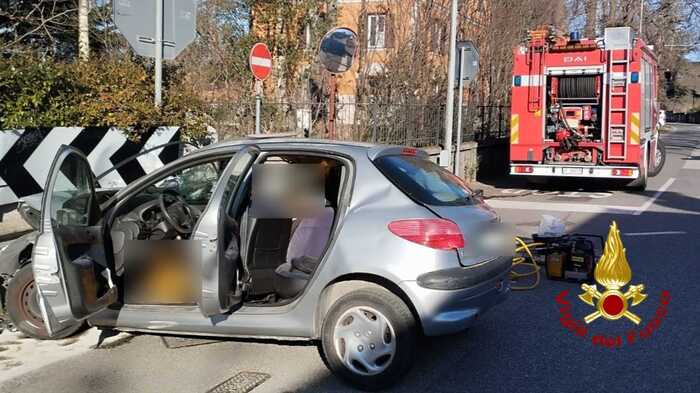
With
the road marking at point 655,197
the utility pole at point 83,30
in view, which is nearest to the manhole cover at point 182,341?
the utility pole at point 83,30

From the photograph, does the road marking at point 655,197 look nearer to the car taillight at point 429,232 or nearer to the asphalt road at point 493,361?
the asphalt road at point 493,361

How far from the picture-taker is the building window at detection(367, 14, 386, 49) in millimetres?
16281

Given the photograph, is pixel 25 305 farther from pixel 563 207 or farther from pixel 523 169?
pixel 523 169

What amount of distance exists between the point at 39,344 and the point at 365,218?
2845 millimetres

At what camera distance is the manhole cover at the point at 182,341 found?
5344mm

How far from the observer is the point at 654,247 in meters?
9.20

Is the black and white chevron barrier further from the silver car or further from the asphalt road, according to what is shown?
the asphalt road

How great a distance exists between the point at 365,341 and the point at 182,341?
5.65ft

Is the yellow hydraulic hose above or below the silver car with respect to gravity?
below

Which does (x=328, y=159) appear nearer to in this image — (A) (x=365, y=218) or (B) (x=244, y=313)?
(A) (x=365, y=218)

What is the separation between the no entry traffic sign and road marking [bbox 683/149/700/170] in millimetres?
18257

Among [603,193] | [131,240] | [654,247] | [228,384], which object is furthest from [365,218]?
[603,193]

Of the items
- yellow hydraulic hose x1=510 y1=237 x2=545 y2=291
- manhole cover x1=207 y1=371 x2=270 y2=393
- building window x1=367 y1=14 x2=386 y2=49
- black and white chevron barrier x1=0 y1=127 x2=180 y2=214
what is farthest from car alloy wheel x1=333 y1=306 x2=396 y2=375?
building window x1=367 y1=14 x2=386 y2=49

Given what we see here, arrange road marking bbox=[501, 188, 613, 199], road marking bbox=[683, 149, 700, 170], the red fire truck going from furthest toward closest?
road marking bbox=[683, 149, 700, 170] < road marking bbox=[501, 188, 613, 199] < the red fire truck
